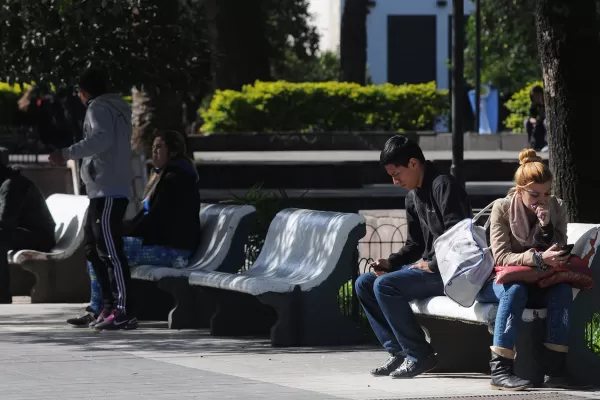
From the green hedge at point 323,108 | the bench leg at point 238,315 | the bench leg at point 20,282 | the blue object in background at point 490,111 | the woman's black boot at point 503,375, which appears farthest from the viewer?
the blue object in background at point 490,111

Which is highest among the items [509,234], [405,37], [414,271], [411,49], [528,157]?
[405,37]

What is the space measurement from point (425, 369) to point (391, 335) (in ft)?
1.11

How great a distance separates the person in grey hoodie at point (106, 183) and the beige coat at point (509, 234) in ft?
11.5

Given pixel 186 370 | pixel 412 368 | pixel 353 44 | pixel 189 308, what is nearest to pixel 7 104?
pixel 353 44

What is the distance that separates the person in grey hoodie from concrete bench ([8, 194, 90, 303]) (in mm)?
1915

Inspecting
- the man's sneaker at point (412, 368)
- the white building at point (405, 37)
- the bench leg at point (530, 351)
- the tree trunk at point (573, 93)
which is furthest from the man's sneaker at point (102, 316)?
the white building at point (405, 37)

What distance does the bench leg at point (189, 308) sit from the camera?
444 inches

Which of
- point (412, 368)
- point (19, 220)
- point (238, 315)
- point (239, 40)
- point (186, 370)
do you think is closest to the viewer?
point (412, 368)

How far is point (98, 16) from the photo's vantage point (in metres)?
13.7

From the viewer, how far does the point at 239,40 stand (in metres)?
34.3

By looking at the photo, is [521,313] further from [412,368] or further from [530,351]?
[412,368]

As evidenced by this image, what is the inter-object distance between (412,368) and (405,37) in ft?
177

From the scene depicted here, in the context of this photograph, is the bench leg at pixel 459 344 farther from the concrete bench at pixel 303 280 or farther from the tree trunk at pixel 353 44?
the tree trunk at pixel 353 44

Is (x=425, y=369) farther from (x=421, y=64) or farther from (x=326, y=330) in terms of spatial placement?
(x=421, y=64)
